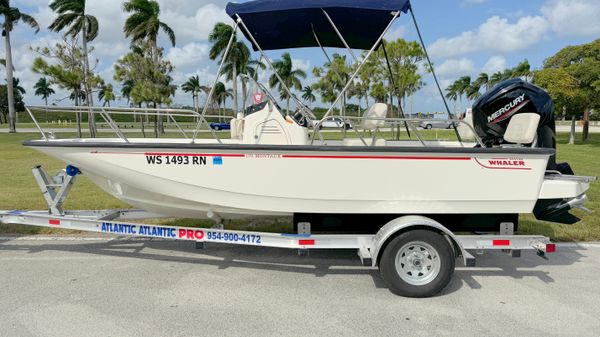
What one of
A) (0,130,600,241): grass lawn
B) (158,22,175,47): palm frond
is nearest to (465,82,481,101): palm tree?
(158,22,175,47): palm frond

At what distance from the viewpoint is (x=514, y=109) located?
4.30m

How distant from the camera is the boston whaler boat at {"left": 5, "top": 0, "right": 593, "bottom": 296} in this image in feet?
12.2

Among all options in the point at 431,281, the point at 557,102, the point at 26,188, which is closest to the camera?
the point at 431,281

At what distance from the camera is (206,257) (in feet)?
15.4

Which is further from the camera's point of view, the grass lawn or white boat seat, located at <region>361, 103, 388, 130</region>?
the grass lawn

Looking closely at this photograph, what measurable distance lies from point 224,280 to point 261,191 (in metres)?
0.96

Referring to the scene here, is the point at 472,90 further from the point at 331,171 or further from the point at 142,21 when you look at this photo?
the point at 331,171

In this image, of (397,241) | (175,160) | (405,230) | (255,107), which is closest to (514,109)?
(405,230)

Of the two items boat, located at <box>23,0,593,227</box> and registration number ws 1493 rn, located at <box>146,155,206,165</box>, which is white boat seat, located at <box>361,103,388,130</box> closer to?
boat, located at <box>23,0,593,227</box>

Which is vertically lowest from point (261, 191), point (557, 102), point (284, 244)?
point (284, 244)

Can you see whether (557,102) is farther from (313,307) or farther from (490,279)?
(313,307)

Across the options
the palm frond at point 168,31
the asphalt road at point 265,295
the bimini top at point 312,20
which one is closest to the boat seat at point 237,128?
the bimini top at point 312,20

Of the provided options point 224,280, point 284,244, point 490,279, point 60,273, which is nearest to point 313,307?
point 284,244

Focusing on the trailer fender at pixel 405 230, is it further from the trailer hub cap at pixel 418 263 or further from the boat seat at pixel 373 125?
the boat seat at pixel 373 125
